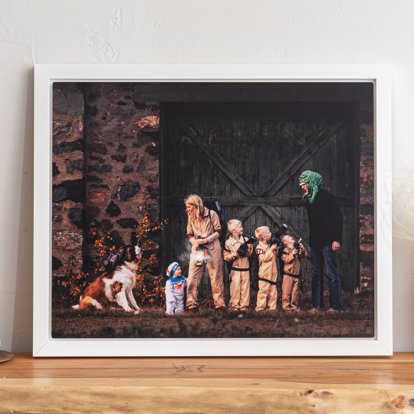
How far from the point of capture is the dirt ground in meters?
1.81

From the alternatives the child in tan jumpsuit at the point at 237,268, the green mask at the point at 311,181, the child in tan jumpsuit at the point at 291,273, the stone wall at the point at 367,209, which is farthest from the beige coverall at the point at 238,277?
the stone wall at the point at 367,209

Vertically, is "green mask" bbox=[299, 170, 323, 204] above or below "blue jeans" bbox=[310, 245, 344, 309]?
above

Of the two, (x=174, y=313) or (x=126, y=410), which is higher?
(x=174, y=313)

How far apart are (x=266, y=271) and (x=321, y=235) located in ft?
0.65

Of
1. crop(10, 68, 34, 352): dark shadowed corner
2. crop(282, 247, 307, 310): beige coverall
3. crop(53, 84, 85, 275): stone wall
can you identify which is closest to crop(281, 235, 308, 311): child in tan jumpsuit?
crop(282, 247, 307, 310): beige coverall

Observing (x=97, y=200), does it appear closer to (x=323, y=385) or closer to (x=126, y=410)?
(x=126, y=410)

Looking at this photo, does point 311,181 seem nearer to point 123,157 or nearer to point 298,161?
point 298,161

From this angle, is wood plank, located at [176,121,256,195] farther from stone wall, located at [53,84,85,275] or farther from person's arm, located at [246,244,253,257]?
stone wall, located at [53,84,85,275]

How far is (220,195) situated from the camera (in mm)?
1816

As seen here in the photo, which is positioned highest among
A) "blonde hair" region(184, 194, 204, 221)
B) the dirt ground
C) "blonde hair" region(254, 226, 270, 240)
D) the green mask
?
the green mask

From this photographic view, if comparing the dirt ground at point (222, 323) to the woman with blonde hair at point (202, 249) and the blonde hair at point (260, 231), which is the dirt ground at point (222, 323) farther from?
the blonde hair at point (260, 231)

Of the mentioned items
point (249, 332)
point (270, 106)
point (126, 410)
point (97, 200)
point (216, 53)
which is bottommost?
point (126, 410)

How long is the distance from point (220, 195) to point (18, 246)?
25.3 inches

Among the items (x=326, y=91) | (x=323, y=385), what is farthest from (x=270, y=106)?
(x=323, y=385)
